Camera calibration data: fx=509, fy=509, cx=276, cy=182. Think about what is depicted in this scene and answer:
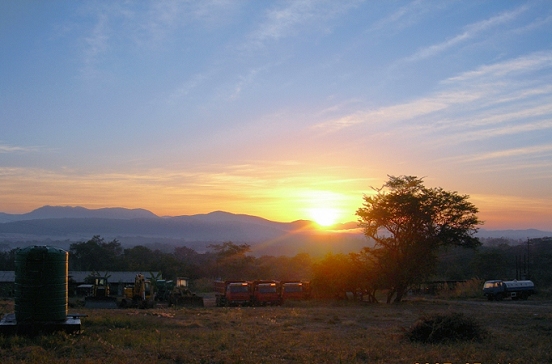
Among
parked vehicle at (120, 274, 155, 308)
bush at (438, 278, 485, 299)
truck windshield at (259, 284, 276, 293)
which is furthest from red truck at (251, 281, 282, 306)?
bush at (438, 278, 485, 299)

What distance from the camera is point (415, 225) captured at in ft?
125

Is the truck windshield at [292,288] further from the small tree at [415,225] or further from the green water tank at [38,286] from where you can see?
the green water tank at [38,286]

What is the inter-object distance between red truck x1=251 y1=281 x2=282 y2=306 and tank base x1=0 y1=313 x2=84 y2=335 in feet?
77.3

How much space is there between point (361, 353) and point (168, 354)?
14.9 feet

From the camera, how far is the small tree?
37719 mm

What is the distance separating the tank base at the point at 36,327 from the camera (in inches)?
523

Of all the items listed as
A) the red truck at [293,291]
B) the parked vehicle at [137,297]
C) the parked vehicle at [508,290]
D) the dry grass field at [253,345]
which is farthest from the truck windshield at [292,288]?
the dry grass field at [253,345]

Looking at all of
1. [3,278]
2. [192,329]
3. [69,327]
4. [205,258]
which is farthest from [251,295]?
[205,258]

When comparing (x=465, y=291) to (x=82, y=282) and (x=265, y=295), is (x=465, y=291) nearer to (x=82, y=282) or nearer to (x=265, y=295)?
(x=265, y=295)

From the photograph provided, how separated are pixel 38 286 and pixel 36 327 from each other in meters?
1.09

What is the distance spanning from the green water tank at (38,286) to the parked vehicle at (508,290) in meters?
35.5

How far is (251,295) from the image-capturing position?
3725 centimetres

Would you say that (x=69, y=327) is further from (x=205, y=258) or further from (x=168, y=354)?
(x=205, y=258)

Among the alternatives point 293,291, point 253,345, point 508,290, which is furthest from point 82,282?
point 253,345
